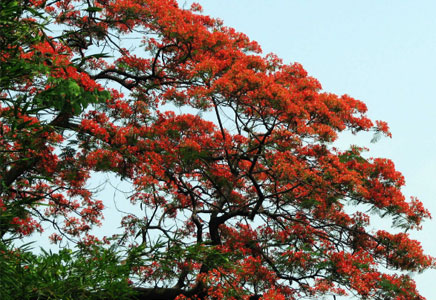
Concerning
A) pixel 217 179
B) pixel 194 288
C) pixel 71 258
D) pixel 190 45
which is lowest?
pixel 71 258

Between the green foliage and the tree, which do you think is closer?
the green foliage

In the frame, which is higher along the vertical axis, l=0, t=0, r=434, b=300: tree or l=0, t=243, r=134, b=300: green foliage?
l=0, t=0, r=434, b=300: tree

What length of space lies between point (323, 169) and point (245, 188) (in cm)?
251

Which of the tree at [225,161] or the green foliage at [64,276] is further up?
the tree at [225,161]

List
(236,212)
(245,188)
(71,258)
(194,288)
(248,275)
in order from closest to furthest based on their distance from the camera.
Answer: (71,258)
(248,275)
(194,288)
(236,212)
(245,188)

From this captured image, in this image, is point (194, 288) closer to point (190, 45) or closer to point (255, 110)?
point (255, 110)

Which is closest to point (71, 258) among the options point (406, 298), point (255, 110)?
point (255, 110)

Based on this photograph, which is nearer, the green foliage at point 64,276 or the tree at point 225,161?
the green foliage at point 64,276

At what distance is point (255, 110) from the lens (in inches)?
336

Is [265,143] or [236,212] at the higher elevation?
[265,143]

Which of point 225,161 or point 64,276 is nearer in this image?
point 64,276

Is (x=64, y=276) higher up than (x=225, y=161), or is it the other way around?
(x=225, y=161)

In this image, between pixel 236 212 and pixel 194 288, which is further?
pixel 236 212

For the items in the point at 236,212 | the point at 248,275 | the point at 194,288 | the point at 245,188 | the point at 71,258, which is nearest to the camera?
the point at 71,258
